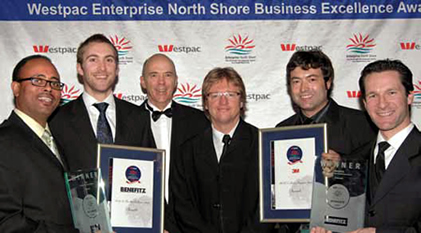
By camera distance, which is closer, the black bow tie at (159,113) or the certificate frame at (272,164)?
the certificate frame at (272,164)

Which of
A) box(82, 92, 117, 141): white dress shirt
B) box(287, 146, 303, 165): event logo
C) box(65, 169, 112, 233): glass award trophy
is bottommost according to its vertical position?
box(65, 169, 112, 233): glass award trophy

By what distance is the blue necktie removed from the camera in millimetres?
4496

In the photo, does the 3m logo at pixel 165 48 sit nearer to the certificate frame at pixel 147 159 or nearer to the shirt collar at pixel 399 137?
the certificate frame at pixel 147 159

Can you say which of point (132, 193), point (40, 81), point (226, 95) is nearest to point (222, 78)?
point (226, 95)

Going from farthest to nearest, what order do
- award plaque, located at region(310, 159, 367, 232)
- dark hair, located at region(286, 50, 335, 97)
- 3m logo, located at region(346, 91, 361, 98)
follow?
3m logo, located at region(346, 91, 361, 98) → dark hair, located at region(286, 50, 335, 97) → award plaque, located at region(310, 159, 367, 232)

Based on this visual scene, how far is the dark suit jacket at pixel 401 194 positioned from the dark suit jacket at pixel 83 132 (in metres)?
1.94

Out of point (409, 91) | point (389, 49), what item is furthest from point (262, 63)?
point (409, 91)

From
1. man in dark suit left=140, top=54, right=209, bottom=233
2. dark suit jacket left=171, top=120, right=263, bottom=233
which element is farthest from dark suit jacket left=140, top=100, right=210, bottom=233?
dark suit jacket left=171, top=120, right=263, bottom=233

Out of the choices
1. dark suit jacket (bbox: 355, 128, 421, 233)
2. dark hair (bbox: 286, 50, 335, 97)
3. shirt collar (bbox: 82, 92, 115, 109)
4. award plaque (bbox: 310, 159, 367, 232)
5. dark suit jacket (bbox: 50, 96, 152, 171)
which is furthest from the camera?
shirt collar (bbox: 82, 92, 115, 109)

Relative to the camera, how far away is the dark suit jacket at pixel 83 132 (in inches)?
172

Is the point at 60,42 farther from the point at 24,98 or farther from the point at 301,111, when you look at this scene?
the point at 301,111

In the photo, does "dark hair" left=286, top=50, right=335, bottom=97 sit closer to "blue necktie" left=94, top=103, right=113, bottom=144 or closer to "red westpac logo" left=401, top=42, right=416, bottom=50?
"blue necktie" left=94, top=103, right=113, bottom=144

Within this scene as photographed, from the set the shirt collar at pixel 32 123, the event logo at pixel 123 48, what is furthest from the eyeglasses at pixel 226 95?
the event logo at pixel 123 48

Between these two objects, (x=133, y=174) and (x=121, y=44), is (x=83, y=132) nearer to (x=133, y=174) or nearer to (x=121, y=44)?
(x=133, y=174)
